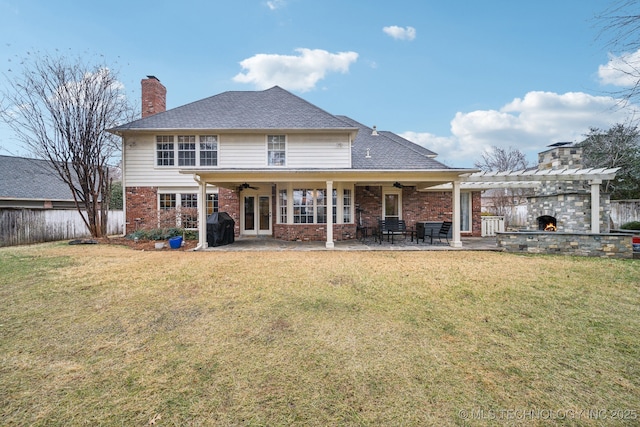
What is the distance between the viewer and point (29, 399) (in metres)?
2.63

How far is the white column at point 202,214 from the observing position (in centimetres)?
1041

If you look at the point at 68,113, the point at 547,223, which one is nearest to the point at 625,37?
the point at 547,223

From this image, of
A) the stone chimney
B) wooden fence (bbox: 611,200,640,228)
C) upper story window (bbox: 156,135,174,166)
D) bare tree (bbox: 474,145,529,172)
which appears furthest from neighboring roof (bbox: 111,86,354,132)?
bare tree (bbox: 474,145,529,172)

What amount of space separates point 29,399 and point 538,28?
16.6 metres

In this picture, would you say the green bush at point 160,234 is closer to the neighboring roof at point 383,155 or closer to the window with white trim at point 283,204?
the window with white trim at point 283,204

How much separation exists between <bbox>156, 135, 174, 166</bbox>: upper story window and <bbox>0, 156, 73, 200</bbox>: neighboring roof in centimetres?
809

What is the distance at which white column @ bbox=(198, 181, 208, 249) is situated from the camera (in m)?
10.4

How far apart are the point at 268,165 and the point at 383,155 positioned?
5437mm

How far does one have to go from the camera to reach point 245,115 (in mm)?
13930

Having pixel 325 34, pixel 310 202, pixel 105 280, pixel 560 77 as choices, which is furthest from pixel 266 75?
pixel 105 280

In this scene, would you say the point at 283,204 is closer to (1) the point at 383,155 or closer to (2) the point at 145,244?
(1) the point at 383,155

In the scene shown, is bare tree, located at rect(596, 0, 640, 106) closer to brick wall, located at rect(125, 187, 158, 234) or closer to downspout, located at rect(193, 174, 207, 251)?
downspout, located at rect(193, 174, 207, 251)

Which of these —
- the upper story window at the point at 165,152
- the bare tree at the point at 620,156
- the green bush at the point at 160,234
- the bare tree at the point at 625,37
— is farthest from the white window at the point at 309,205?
the bare tree at the point at 620,156

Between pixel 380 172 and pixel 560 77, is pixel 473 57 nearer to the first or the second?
pixel 560 77
